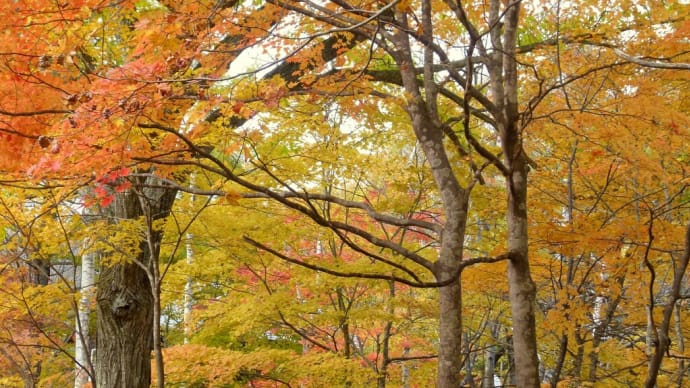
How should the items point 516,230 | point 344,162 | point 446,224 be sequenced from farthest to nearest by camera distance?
1. point 344,162
2. point 446,224
3. point 516,230

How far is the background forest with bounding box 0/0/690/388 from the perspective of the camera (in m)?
3.00

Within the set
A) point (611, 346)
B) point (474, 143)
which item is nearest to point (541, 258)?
point (611, 346)

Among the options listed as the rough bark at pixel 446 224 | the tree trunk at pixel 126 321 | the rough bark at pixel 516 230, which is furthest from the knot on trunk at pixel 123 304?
the rough bark at pixel 516 230

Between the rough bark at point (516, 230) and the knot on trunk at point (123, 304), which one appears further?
the knot on trunk at point (123, 304)

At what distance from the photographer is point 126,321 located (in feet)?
17.1

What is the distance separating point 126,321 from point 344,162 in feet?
10.1

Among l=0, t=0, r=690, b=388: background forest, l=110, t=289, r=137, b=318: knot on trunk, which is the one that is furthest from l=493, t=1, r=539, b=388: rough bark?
l=110, t=289, r=137, b=318: knot on trunk

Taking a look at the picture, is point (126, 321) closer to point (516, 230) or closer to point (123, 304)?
point (123, 304)

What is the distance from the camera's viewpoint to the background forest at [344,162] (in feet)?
9.83

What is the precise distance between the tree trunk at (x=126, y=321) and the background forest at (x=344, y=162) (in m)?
0.02

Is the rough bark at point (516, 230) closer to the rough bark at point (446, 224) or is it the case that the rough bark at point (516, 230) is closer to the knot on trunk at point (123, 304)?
the rough bark at point (446, 224)

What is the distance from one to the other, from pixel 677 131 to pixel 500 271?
1977 millimetres

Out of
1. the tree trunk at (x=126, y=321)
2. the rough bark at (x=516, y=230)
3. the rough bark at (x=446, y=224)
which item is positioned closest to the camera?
the rough bark at (x=516, y=230)

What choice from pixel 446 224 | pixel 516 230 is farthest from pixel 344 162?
pixel 516 230
